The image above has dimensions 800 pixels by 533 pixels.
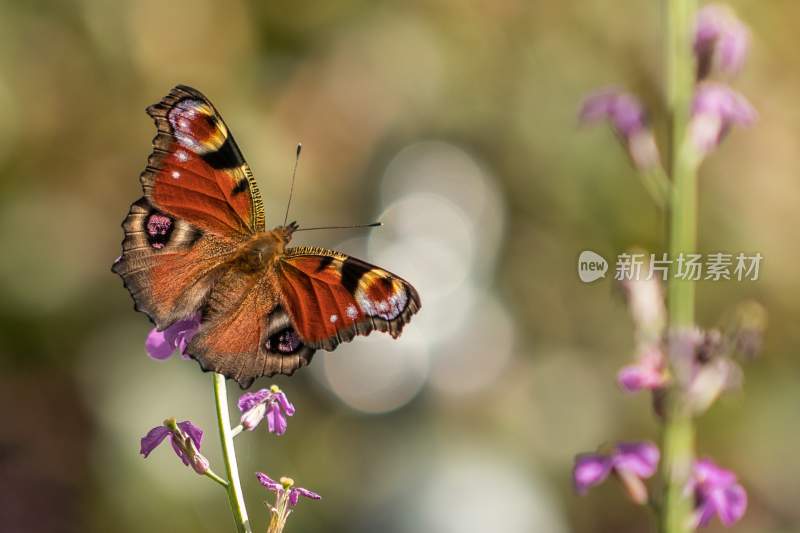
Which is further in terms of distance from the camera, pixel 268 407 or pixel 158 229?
pixel 158 229

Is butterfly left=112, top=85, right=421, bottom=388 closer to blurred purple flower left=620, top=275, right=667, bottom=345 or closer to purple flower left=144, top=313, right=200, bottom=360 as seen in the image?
purple flower left=144, top=313, right=200, bottom=360

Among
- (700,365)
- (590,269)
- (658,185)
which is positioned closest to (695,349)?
(700,365)

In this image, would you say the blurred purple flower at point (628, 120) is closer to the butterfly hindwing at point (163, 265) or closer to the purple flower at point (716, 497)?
the purple flower at point (716, 497)

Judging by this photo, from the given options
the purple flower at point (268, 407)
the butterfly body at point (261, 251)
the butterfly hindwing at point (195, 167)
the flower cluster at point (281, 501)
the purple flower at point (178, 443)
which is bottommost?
the flower cluster at point (281, 501)

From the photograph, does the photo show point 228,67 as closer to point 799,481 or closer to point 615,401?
point 615,401

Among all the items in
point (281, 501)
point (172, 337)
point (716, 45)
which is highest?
point (716, 45)

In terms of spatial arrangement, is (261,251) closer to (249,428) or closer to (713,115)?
(249,428)

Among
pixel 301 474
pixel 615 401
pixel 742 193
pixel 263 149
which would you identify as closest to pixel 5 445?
pixel 301 474

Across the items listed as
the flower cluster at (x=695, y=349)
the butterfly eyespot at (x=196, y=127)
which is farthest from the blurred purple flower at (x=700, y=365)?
the butterfly eyespot at (x=196, y=127)
